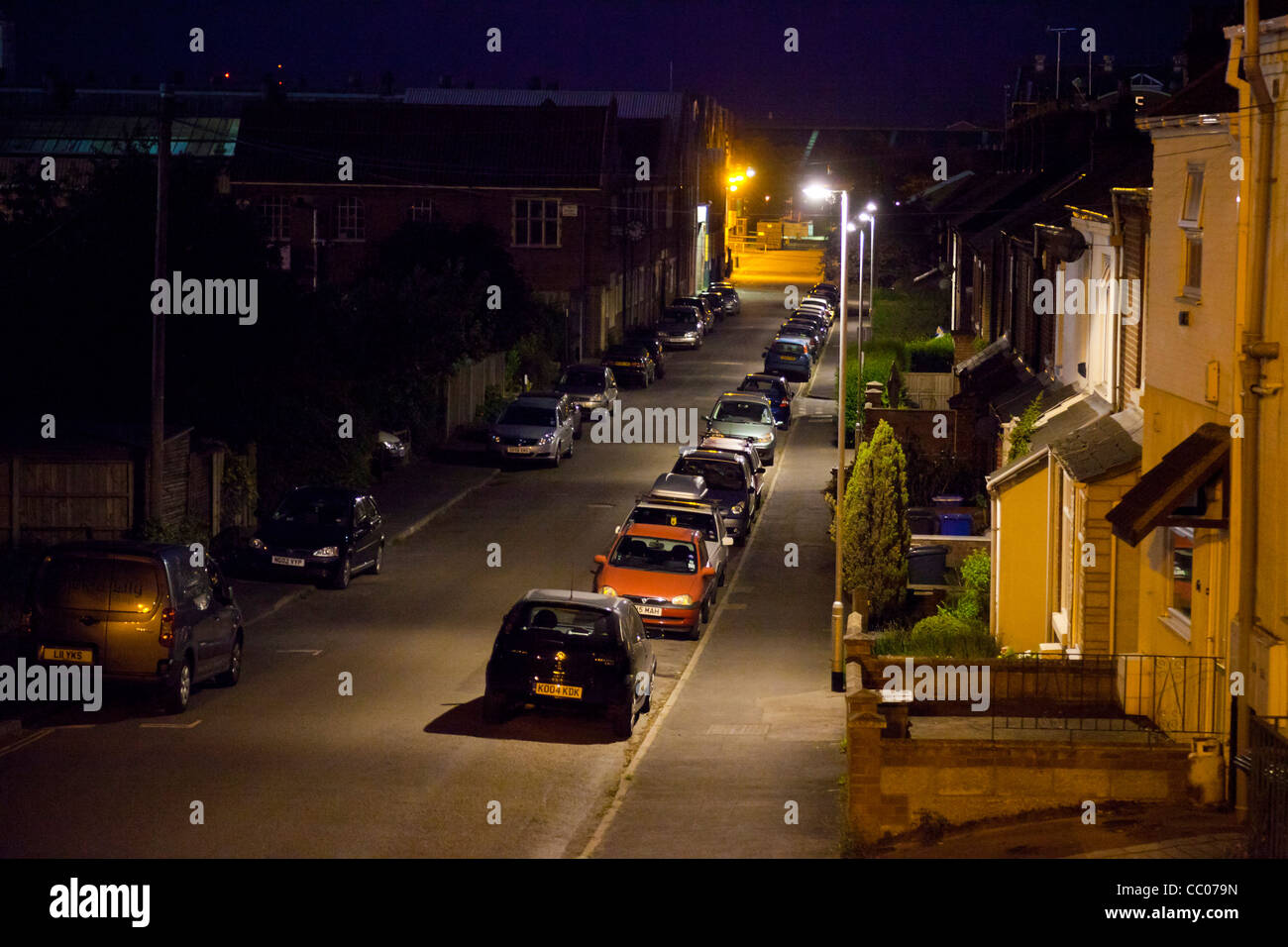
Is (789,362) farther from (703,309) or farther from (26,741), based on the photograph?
(26,741)

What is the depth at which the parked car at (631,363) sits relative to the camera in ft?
192

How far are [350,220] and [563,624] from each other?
50810mm

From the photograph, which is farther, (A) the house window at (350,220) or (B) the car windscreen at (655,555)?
(A) the house window at (350,220)

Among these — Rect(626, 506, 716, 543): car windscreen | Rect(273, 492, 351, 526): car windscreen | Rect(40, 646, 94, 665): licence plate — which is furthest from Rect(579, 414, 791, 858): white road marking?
Rect(273, 492, 351, 526): car windscreen

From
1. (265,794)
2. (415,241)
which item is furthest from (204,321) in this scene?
(415,241)

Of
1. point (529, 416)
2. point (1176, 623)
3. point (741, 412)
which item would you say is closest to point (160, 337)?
point (1176, 623)

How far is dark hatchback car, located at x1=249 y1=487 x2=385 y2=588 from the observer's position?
88.7 feet

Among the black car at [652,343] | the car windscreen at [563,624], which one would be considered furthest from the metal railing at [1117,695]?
the black car at [652,343]

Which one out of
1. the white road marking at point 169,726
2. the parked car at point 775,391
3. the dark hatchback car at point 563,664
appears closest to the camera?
the white road marking at point 169,726

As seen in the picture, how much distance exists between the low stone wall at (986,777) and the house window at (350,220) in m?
56.4

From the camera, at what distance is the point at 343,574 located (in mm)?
27266

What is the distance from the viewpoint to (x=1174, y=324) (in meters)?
15.1

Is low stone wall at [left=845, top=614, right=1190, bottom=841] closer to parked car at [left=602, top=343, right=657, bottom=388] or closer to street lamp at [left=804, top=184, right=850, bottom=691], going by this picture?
street lamp at [left=804, top=184, right=850, bottom=691]

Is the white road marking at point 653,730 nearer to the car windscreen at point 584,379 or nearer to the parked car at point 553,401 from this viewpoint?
the parked car at point 553,401
